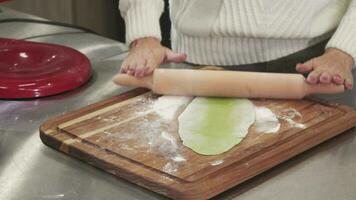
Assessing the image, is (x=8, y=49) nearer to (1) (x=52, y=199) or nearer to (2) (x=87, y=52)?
(2) (x=87, y=52)

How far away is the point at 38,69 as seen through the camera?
0.92m

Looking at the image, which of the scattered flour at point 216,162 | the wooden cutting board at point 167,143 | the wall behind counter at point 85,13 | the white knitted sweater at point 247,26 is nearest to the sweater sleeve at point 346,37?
the white knitted sweater at point 247,26

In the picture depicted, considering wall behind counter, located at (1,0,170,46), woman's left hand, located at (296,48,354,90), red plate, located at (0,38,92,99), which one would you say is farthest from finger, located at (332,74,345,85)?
wall behind counter, located at (1,0,170,46)

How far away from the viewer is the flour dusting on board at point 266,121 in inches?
28.8

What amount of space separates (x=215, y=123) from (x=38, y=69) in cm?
30

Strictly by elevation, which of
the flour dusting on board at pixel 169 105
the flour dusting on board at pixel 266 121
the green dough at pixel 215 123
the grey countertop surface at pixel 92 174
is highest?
the flour dusting on board at pixel 266 121

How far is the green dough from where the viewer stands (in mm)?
694

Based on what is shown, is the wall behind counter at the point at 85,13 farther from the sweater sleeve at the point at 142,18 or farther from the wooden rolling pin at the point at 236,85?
the wooden rolling pin at the point at 236,85

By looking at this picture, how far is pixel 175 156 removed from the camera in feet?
2.20

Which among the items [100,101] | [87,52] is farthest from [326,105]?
[87,52]

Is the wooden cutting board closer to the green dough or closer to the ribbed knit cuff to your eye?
the green dough

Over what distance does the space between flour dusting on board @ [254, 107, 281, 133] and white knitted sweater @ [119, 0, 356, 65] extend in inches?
7.4

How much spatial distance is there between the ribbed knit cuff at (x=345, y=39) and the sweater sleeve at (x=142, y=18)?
0.83 ft

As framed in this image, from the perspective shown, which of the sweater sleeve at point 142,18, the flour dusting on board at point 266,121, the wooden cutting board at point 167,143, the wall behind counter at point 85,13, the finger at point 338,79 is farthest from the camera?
the wall behind counter at point 85,13
